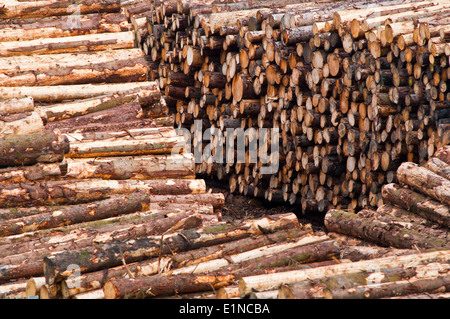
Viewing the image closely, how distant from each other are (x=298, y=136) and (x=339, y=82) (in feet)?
3.65

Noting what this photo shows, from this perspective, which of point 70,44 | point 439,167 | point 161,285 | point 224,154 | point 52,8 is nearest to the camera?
point 161,285

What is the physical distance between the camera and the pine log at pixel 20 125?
6492mm

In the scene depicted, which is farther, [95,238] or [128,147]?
[128,147]

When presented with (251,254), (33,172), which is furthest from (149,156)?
(251,254)

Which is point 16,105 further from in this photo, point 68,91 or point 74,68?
point 74,68

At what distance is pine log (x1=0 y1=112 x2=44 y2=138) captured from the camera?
649cm

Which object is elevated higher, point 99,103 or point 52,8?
point 52,8

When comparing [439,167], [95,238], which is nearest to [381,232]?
[439,167]

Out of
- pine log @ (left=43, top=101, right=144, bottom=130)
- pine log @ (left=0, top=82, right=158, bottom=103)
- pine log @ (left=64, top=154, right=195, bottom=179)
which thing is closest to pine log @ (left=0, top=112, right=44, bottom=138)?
pine log @ (left=64, top=154, right=195, bottom=179)

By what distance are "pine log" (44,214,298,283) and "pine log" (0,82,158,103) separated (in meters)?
3.99

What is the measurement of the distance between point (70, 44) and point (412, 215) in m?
5.57

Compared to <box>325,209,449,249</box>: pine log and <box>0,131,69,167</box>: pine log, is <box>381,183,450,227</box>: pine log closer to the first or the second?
<box>325,209,449,249</box>: pine log

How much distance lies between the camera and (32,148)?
628 cm

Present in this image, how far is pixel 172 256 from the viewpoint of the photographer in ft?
15.6
